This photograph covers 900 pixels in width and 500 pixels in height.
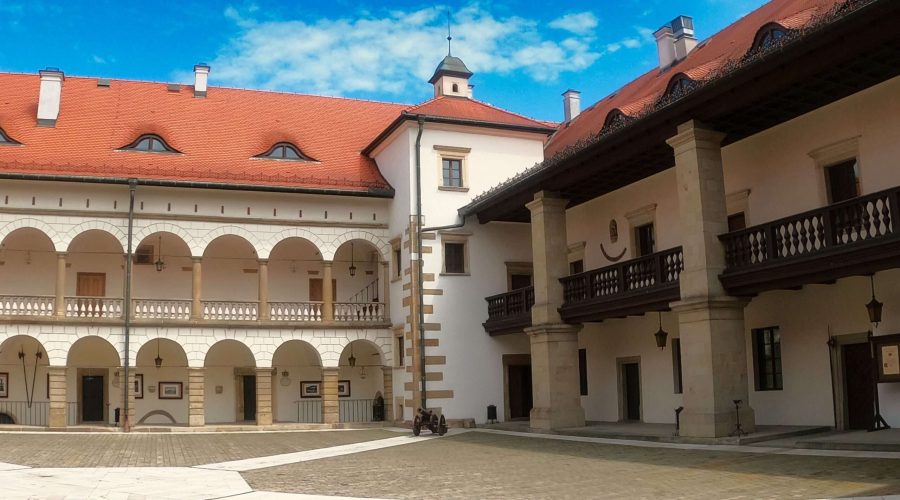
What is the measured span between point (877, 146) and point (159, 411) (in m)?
21.8

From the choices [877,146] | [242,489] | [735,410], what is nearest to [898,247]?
[877,146]

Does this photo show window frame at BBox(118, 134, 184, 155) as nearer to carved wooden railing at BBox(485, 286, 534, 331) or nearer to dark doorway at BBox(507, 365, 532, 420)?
carved wooden railing at BBox(485, 286, 534, 331)

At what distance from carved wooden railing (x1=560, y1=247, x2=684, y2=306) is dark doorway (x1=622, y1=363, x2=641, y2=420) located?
2.67m

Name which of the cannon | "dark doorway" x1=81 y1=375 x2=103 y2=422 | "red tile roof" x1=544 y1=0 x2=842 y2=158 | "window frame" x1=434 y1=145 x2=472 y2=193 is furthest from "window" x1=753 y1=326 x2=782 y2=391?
"dark doorway" x1=81 y1=375 x2=103 y2=422

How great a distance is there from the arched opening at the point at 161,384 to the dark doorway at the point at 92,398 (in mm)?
1211

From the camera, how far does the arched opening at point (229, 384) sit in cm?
2955

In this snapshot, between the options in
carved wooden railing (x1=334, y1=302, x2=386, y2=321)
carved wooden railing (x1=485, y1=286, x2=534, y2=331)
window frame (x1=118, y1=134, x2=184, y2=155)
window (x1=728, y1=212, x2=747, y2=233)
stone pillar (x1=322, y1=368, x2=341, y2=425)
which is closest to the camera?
window (x1=728, y1=212, x2=747, y2=233)

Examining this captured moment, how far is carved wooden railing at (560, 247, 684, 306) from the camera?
1872cm

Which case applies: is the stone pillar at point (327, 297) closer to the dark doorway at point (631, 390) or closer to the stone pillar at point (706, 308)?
the dark doorway at point (631, 390)

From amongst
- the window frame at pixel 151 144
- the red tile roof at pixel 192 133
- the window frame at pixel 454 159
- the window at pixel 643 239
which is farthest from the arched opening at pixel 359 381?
the window at pixel 643 239

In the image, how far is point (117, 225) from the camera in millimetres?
26953

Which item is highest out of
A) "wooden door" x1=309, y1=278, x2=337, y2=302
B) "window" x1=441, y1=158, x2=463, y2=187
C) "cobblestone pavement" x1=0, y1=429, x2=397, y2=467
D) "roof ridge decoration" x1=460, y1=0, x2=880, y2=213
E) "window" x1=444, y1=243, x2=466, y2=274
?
"window" x1=441, y1=158, x2=463, y2=187

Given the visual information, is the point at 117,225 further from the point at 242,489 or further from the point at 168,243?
the point at 242,489

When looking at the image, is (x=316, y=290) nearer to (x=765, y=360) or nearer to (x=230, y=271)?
(x=230, y=271)
